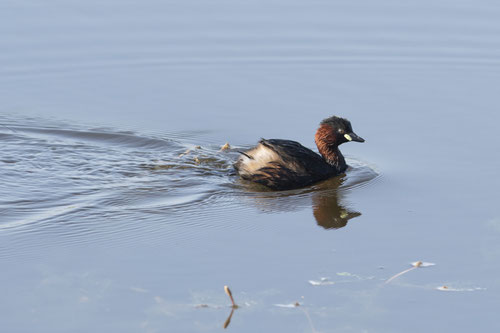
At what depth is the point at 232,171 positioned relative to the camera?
34.2ft

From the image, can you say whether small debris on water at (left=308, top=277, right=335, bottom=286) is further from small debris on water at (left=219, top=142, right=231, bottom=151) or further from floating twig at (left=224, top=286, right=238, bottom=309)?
small debris on water at (left=219, top=142, right=231, bottom=151)

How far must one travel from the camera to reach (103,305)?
6.54 meters

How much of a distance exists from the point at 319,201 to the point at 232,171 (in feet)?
4.59

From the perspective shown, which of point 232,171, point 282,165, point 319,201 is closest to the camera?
point 319,201

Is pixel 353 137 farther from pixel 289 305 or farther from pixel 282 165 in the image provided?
pixel 289 305

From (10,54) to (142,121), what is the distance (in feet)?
11.2

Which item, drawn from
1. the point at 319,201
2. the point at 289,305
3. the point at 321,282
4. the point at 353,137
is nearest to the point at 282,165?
A: the point at 319,201

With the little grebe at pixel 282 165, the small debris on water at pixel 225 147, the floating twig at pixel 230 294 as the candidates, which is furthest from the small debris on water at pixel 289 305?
the small debris on water at pixel 225 147

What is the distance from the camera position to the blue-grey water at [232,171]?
673 centimetres

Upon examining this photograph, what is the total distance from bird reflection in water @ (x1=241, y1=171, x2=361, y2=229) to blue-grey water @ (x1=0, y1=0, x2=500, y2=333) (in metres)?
0.04

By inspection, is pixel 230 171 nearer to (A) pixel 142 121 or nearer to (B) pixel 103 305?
(A) pixel 142 121

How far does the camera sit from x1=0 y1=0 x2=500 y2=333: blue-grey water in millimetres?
6730

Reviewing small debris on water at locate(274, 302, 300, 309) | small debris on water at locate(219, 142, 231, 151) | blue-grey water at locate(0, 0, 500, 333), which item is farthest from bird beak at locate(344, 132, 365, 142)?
small debris on water at locate(274, 302, 300, 309)

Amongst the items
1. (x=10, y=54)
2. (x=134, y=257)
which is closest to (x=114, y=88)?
(x=10, y=54)
